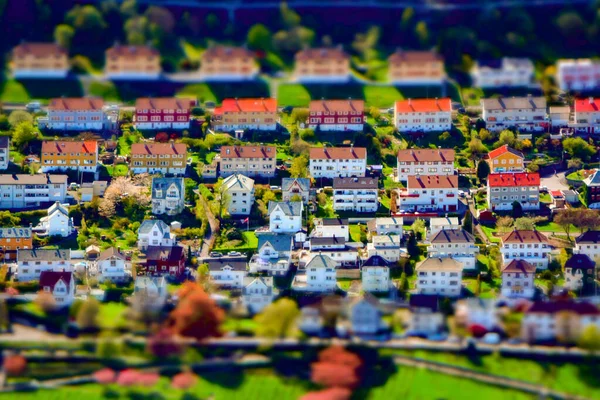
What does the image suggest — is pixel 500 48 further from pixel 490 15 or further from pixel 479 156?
pixel 479 156

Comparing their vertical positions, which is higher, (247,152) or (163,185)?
(247,152)

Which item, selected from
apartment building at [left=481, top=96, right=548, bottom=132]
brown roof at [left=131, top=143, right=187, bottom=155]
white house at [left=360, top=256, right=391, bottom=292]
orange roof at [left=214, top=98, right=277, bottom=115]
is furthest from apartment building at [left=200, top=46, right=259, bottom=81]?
white house at [left=360, top=256, right=391, bottom=292]

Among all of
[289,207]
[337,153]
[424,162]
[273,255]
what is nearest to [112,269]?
[273,255]

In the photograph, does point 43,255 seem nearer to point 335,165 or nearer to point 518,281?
point 335,165

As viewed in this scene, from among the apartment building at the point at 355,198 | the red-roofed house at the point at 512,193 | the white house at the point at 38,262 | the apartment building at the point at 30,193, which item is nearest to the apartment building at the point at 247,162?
the apartment building at the point at 355,198

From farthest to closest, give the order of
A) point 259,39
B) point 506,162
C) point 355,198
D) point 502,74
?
1. point 259,39
2. point 502,74
3. point 506,162
4. point 355,198

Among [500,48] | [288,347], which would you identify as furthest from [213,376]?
[500,48]

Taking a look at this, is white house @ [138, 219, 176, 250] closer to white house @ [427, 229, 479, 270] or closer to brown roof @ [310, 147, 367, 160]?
brown roof @ [310, 147, 367, 160]

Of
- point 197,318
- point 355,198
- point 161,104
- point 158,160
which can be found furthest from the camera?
point 161,104
